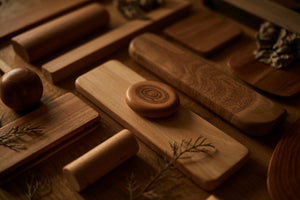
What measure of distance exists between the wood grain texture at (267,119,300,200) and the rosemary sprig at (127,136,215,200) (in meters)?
0.15

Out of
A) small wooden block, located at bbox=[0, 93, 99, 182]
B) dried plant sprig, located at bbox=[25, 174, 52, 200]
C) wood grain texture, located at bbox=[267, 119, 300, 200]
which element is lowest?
wood grain texture, located at bbox=[267, 119, 300, 200]

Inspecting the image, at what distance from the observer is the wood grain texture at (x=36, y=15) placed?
1210 millimetres

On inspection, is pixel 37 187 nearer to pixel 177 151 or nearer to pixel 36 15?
pixel 177 151

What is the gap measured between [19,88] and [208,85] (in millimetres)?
509

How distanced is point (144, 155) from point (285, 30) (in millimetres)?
607

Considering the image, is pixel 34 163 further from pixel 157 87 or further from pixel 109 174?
pixel 157 87

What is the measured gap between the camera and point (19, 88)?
876 mm

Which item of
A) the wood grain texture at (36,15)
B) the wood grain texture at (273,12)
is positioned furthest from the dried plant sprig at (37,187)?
the wood grain texture at (273,12)

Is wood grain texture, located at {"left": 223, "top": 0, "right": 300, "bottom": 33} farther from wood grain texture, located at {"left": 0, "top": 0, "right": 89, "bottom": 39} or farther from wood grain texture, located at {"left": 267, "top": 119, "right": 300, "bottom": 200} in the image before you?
wood grain texture, located at {"left": 0, "top": 0, "right": 89, "bottom": 39}

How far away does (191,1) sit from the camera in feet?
4.67

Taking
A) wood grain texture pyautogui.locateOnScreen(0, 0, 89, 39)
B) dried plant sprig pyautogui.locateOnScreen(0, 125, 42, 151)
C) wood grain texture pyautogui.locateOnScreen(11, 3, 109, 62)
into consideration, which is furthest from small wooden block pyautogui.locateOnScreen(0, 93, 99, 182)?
wood grain texture pyautogui.locateOnScreen(0, 0, 89, 39)

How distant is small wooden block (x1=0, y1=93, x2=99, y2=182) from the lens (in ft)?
2.67

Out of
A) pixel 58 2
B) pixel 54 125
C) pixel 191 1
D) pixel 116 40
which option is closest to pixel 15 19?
pixel 58 2

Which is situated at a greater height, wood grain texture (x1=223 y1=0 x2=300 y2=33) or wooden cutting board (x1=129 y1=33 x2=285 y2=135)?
wood grain texture (x1=223 y1=0 x2=300 y2=33)
